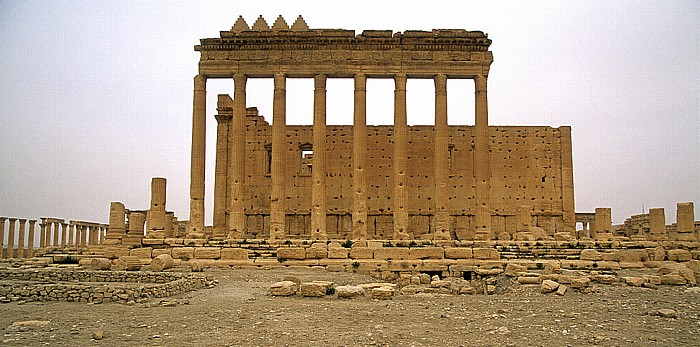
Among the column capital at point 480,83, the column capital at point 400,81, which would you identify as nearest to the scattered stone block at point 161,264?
the column capital at point 400,81

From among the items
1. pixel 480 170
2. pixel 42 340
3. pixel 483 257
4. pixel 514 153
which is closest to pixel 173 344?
pixel 42 340

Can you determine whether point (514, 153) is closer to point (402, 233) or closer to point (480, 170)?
point (480, 170)

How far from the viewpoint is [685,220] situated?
1260 inches

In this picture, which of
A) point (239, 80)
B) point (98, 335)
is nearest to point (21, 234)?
point (239, 80)

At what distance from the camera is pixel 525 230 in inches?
1298

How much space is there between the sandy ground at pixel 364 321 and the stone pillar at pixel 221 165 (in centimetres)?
1601

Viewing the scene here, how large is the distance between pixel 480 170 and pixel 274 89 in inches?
420

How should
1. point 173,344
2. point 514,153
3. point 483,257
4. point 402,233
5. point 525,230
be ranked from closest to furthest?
1. point 173,344
2. point 483,257
3. point 402,233
4. point 525,230
5. point 514,153

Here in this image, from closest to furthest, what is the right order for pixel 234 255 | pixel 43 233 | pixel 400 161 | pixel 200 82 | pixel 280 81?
pixel 234 255
pixel 400 161
pixel 280 81
pixel 200 82
pixel 43 233

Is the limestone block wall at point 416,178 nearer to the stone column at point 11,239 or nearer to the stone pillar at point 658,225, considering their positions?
the stone pillar at point 658,225

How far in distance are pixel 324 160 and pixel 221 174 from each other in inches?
238

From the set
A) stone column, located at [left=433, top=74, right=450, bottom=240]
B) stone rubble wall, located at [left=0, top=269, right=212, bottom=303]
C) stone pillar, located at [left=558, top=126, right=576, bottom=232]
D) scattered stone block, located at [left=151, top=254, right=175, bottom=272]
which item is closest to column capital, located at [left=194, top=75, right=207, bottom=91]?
scattered stone block, located at [left=151, top=254, right=175, bottom=272]

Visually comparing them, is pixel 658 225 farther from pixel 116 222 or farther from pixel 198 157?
pixel 116 222

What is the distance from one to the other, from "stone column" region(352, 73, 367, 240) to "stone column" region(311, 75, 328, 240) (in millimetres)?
1469
